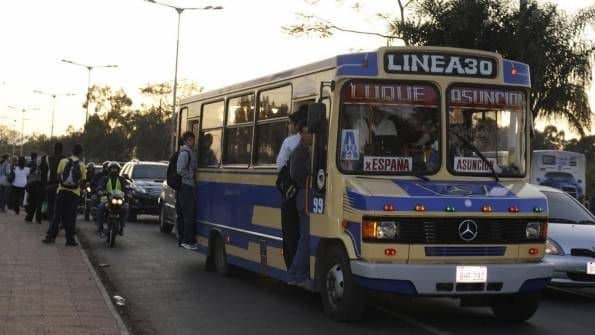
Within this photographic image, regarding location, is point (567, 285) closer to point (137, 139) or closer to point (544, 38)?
point (544, 38)

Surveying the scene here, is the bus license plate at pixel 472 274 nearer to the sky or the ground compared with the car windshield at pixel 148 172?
nearer to the ground

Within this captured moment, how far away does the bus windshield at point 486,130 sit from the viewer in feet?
30.8

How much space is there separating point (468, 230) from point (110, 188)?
1081 cm

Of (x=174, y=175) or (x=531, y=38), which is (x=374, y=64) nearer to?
(x=174, y=175)

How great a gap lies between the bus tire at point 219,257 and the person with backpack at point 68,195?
167 inches

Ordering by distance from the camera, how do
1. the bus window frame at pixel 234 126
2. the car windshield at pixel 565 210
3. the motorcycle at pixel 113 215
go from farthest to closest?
the motorcycle at pixel 113 215
the car windshield at pixel 565 210
the bus window frame at pixel 234 126

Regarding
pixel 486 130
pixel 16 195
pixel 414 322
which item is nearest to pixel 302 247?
pixel 414 322

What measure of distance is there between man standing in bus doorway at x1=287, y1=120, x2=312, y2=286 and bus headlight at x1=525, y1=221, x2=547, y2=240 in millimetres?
2290

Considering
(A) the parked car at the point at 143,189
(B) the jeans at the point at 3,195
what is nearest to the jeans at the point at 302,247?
(A) the parked car at the point at 143,189

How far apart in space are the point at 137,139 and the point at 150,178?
190 feet

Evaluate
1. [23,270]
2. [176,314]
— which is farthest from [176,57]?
[176,314]

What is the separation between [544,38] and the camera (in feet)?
78.4

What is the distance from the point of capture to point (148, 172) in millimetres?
27188

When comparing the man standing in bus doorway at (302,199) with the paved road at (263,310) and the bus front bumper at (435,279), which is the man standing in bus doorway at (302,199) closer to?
the paved road at (263,310)
